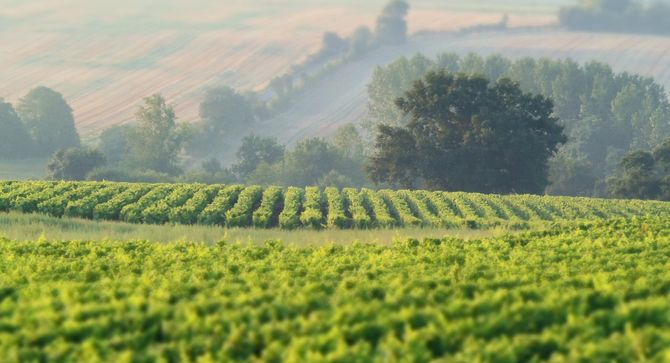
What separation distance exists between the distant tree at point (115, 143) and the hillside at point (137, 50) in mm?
5506

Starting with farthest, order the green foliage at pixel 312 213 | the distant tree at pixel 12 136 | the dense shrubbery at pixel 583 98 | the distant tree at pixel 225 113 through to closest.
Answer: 1. the distant tree at pixel 225 113
2. the dense shrubbery at pixel 583 98
3. the distant tree at pixel 12 136
4. the green foliage at pixel 312 213

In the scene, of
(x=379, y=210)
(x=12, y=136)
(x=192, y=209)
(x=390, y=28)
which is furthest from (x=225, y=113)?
(x=192, y=209)

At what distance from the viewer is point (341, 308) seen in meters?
17.6

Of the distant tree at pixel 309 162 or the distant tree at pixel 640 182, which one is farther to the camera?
the distant tree at pixel 309 162

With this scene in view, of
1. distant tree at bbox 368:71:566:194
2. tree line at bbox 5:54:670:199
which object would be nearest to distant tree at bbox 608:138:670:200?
tree line at bbox 5:54:670:199

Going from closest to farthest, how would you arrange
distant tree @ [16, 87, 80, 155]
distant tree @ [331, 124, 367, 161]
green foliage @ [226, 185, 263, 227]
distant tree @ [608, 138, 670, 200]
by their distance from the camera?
green foliage @ [226, 185, 263, 227] → distant tree @ [608, 138, 670, 200] → distant tree @ [331, 124, 367, 161] → distant tree @ [16, 87, 80, 155]

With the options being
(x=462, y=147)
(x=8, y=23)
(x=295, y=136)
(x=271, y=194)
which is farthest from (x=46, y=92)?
(x=271, y=194)

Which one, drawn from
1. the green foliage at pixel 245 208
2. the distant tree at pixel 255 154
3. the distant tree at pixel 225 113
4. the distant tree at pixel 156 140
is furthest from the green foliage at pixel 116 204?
the distant tree at pixel 225 113

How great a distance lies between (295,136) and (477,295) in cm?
12559

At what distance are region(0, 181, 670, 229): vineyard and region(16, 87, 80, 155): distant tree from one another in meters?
81.3

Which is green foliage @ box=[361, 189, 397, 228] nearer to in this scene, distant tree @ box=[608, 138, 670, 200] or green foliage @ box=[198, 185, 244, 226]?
green foliage @ box=[198, 185, 244, 226]

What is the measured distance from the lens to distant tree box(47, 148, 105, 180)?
3915 inches

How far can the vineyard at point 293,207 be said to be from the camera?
44.1m

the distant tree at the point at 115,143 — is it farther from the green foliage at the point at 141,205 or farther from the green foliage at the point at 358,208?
the green foliage at the point at 141,205
